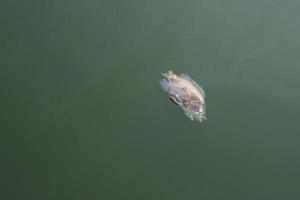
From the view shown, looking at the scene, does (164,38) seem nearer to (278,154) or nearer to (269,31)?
(269,31)

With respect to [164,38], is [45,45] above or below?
below

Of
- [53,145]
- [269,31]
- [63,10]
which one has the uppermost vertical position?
[269,31]

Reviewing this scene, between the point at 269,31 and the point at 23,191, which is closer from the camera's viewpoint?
the point at 23,191

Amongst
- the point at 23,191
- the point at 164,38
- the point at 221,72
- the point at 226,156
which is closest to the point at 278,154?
the point at 226,156

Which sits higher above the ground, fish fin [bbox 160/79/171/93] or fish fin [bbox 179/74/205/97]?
fish fin [bbox 179/74/205/97]

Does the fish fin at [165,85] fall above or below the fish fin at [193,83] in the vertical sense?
below

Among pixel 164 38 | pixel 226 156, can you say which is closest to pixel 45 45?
pixel 164 38

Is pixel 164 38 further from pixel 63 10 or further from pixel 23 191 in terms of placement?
pixel 23 191
